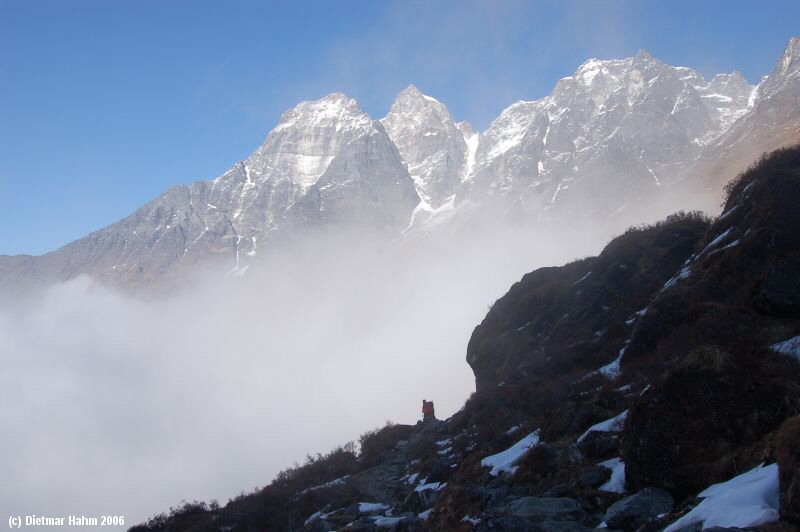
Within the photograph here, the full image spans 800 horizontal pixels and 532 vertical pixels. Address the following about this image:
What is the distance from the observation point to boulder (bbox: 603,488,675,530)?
874 centimetres

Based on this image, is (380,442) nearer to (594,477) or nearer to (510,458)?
(510,458)

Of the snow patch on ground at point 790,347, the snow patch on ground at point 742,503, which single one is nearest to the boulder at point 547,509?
the snow patch on ground at point 742,503

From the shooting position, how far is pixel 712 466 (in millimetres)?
8836

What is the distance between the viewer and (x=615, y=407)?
1481 centimetres

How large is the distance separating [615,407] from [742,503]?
8.02 meters

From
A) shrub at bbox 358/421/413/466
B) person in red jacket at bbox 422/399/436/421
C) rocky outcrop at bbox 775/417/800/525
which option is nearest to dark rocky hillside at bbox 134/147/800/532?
rocky outcrop at bbox 775/417/800/525

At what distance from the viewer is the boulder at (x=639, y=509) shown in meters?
8.74

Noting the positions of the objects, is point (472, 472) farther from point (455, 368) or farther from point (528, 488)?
point (455, 368)

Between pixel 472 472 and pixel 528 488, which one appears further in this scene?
pixel 472 472

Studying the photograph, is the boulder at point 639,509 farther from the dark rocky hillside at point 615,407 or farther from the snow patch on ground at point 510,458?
the snow patch on ground at point 510,458

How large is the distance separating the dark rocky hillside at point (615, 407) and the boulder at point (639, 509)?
1.2 inches

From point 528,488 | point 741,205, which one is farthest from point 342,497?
point 741,205

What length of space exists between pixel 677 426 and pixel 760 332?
18.6 ft

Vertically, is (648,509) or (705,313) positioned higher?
(705,313)
